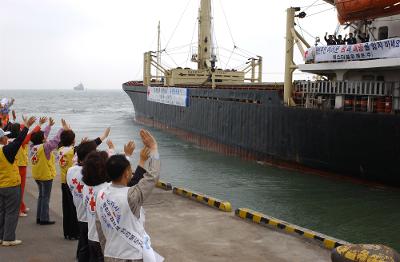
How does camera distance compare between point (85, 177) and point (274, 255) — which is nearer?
point (85, 177)

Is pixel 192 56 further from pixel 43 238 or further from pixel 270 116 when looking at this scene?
pixel 43 238

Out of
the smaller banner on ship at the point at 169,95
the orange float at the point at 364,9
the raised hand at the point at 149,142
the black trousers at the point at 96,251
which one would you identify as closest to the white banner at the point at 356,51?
the orange float at the point at 364,9

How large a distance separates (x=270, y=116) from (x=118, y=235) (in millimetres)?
13936

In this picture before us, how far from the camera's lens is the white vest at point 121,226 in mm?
3217

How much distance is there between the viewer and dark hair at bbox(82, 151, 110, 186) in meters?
3.83

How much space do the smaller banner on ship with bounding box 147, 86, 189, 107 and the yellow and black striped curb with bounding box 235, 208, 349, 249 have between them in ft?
62.0

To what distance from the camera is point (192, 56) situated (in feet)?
109

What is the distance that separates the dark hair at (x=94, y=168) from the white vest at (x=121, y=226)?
57cm

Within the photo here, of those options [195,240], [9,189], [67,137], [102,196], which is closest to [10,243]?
[9,189]

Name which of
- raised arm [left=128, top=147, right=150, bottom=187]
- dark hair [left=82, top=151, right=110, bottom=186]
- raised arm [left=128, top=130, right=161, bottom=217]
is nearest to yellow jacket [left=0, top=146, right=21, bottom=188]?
dark hair [left=82, top=151, right=110, bottom=186]

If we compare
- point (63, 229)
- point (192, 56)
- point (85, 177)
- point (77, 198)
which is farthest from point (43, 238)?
point (192, 56)

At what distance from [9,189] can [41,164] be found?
981 millimetres

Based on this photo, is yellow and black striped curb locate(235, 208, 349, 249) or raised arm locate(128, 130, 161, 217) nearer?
raised arm locate(128, 130, 161, 217)

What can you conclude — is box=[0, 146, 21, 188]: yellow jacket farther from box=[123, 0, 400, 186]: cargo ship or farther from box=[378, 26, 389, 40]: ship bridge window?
box=[378, 26, 389, 40]: ship bridge window
